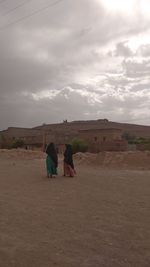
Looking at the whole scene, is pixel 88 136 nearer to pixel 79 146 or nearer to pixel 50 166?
pixel 79 146

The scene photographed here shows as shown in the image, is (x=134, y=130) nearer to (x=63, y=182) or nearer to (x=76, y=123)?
(x=76, y=123)

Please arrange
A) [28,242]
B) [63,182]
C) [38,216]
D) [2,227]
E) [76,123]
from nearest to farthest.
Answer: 1. [28,242]
2. [2,227]
3. [38,216]
4. [63,182]
5. [76,123]

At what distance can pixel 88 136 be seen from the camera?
75000 millimetres

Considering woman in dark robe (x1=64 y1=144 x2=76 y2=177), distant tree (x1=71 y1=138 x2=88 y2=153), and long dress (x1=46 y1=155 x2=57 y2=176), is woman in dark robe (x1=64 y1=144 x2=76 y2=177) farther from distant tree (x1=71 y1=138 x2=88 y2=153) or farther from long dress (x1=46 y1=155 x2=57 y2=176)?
distant tree (x1=71 y1=138 x2=88 y2=153)

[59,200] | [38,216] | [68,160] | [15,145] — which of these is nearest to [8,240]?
[38,216]

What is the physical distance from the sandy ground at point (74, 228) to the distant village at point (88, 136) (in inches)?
505

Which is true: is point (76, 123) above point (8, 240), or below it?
above

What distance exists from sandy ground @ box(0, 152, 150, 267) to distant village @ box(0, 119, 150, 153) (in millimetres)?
12832

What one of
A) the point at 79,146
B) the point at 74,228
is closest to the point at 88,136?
the point at 79,146

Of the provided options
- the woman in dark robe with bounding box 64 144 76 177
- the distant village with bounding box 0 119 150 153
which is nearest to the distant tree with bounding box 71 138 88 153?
the distant village with bounding box 0 119 150 153

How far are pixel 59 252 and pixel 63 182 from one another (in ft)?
37.7

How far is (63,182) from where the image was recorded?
18.8 meters

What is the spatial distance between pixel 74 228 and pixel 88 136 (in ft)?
216

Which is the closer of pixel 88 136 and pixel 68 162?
pixel 68 162
